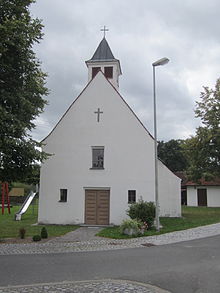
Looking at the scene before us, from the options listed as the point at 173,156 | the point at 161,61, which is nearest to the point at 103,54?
the point at 161,61

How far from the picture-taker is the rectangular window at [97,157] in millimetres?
20953

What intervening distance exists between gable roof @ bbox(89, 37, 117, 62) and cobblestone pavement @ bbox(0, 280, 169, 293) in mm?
21577

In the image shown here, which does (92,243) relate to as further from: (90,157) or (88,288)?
(90,157)

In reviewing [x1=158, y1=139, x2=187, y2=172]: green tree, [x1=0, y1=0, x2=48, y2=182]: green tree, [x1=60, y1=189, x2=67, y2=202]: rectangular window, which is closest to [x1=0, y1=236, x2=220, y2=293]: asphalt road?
[x1=0, y1=0, x2=48, y2=182]: green tree

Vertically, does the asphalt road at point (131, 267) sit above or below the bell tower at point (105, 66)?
below

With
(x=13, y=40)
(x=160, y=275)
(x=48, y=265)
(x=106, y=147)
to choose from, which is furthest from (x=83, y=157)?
(x=160, y=275)

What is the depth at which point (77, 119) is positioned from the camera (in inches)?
848

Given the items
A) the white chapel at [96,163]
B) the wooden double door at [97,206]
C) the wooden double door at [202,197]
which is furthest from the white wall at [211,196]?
the wooden double door at [97,206]

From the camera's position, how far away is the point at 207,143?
1159 inches

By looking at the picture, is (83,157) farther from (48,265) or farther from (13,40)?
(48,265)

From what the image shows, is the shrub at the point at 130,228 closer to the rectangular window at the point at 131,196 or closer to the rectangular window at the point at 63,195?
the rectangular window at the point at 131,196

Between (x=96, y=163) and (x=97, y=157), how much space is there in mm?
420

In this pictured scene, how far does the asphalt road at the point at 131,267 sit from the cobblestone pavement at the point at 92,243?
949 millimetres

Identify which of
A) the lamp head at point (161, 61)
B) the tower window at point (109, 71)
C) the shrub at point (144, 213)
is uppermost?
the tower window at point (109, 71)
